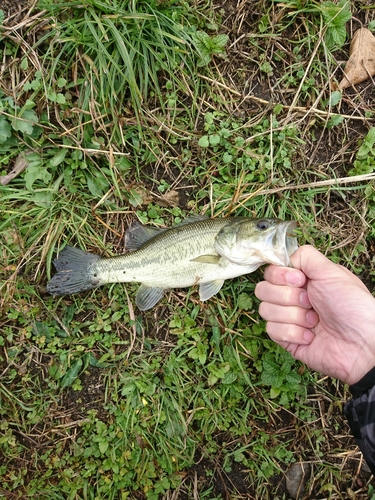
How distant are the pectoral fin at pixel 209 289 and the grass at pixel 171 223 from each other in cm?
22

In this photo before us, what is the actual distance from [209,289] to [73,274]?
123 centimetres

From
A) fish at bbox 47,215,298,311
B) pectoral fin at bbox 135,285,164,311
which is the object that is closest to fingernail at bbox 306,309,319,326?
fish at bbox 47,215,298,311

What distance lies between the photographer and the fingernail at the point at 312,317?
304 centimetres

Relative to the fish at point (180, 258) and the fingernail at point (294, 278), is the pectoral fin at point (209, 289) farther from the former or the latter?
the fingernail at point (294, 278)

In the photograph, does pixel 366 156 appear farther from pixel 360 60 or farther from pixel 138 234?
pixel 138 234

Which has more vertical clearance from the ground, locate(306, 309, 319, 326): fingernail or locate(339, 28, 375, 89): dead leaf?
locate(339, 28, 375, 89): dead leaf

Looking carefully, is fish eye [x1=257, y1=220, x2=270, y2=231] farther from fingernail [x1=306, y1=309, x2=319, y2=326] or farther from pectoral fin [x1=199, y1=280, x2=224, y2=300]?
fingernail [x1=306, y1=309, x2=319, y2=326]

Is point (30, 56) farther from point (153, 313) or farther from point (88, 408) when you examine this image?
point (88, 408)

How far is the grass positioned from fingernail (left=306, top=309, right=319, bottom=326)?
594mm

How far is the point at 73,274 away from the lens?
3494mm

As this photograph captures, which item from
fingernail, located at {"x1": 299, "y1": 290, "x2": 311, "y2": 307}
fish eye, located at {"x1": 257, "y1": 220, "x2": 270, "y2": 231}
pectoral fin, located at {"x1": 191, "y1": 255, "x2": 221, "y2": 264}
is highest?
fish eye, located at {"x1": 257, "y1": 220, "x2": 270, "y2": 231}

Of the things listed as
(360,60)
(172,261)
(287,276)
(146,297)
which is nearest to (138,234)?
(172,261)

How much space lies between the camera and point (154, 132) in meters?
3.63

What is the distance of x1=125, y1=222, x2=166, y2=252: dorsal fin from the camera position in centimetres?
358
